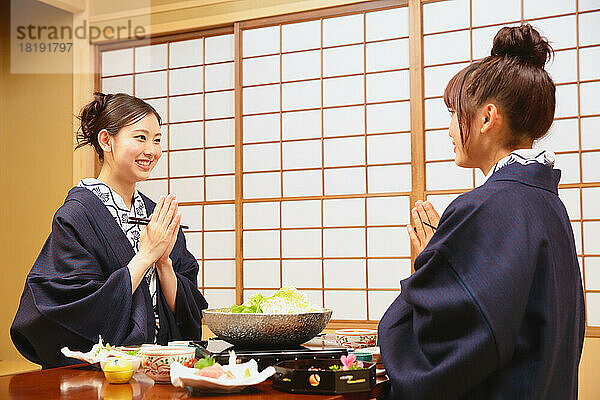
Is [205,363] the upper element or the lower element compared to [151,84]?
lower

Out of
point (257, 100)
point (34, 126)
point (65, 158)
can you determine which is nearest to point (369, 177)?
point (257, 100)

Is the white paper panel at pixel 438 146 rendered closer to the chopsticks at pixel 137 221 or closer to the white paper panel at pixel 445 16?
the white paper panel at pixel 445 16

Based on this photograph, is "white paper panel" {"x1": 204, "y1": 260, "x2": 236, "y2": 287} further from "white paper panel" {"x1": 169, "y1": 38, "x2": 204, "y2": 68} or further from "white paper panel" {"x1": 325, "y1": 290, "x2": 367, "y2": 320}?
"white paper panel" {"x1": 169, "y1": 38, "x2": 204, "y2": 68}

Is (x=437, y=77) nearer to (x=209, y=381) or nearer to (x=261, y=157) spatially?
(x=261, y=157)

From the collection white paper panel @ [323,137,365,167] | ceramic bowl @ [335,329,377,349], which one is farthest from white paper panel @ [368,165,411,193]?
ceramic bowl @ [335,329,377,349]

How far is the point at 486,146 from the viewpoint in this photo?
1713mm

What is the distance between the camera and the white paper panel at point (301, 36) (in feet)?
16.5

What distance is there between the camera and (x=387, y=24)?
189 inches

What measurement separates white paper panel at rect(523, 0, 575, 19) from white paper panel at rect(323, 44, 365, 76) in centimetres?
116

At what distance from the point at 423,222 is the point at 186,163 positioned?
3670 millimetres

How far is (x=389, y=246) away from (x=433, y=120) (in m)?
0.93

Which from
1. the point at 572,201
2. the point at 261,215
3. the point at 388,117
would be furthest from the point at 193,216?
the point at 572,201

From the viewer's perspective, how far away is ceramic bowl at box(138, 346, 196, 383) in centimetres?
159

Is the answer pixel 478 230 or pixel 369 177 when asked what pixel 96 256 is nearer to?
pixel 478 230
